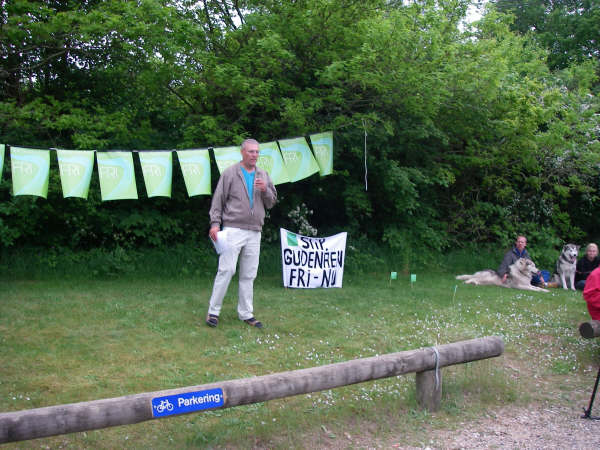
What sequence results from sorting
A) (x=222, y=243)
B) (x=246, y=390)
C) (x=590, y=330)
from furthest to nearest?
(x=222, y=243) < (x=590, y=330) < (x=246, y=390)

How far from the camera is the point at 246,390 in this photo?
11.3 feet

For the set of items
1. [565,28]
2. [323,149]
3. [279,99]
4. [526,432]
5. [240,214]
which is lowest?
[526,432]

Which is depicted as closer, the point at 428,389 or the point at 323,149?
the point at 428,389

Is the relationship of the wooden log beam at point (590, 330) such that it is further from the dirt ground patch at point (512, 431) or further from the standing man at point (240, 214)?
the standing man at point (240, 214)

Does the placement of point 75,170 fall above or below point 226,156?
below

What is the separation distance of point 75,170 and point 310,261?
4054 mm

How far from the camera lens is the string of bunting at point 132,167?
732 centimetres

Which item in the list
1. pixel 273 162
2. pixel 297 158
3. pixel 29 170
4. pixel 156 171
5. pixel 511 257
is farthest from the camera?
pixel 511 257

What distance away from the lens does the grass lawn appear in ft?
12.8

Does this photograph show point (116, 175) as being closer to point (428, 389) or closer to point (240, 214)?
point (240, 214)

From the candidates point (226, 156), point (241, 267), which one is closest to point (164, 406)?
point (241, 267)

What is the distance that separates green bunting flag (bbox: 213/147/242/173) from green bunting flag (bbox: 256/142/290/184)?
464 millimetres

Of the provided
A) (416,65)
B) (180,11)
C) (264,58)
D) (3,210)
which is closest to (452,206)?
(416,65)

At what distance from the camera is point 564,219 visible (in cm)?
1341
